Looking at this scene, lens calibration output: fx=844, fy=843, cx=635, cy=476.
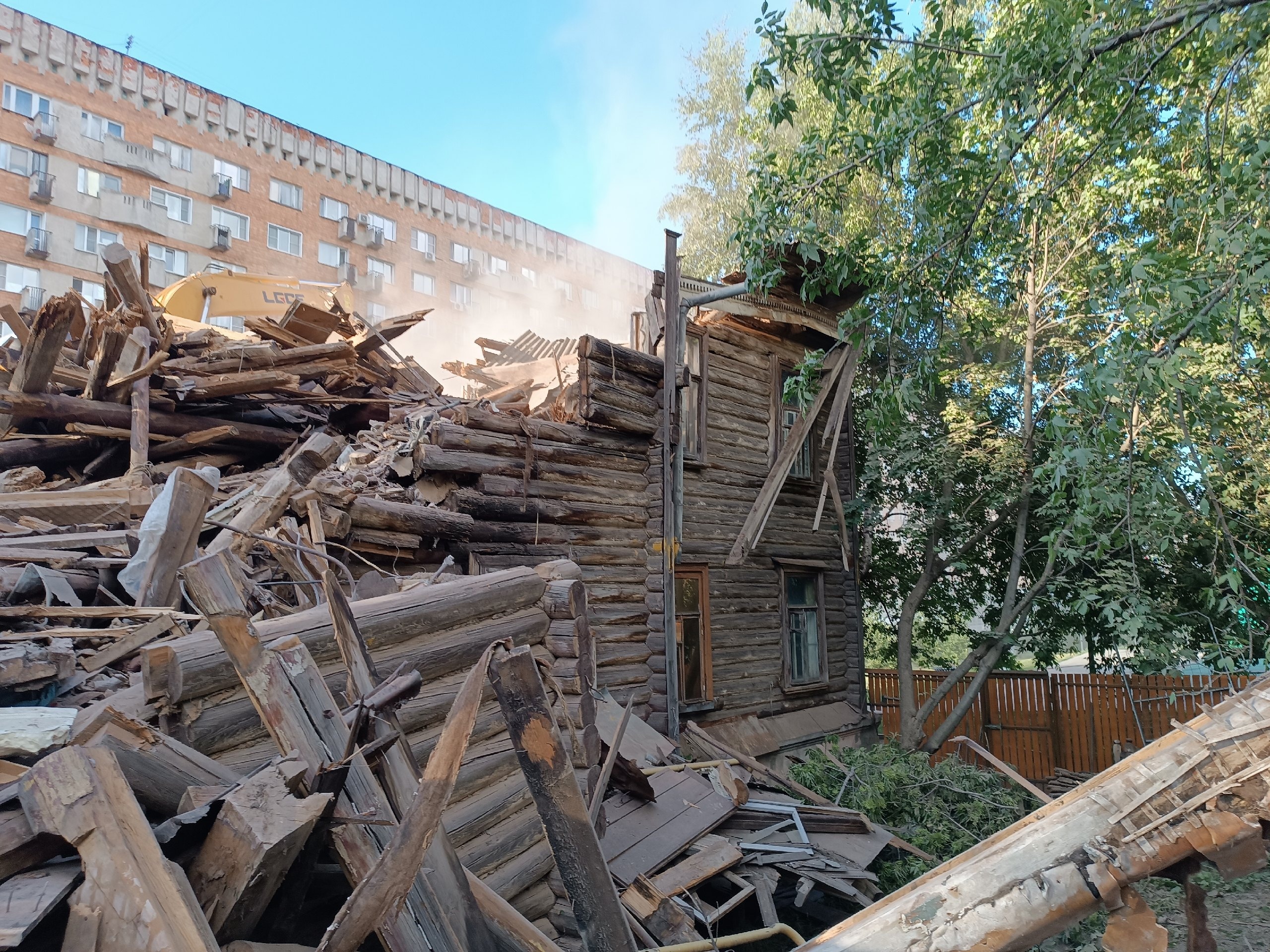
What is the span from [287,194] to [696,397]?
102 feet

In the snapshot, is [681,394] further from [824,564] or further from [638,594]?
[824,564]

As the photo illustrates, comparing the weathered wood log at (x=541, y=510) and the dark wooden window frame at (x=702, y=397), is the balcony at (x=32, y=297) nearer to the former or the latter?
the dark wooden window frame at (x=702, y=397)

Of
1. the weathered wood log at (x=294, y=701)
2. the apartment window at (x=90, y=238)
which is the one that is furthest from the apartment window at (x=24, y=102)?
the weathered wood log at (x=294, y=701)

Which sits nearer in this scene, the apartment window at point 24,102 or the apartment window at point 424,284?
the apartment window at point 24,102

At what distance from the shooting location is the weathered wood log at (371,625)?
3105mm

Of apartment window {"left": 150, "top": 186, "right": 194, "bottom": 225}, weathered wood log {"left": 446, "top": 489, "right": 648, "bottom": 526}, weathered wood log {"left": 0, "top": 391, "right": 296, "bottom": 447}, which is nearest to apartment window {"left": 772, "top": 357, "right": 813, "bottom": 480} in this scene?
weathered wood log {"left": 446, "top": 489, "right": 648, "bottom": 526}

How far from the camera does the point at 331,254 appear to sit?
38656mm

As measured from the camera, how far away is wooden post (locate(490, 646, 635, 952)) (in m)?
2.49

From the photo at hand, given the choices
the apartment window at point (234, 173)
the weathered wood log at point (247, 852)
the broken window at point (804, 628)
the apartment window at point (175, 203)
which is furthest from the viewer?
the apartment window at point (234, 173)

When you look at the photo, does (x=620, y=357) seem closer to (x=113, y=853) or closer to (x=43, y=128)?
(x=113, y=853)

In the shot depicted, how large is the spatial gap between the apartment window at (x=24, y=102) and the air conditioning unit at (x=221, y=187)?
5674 mm

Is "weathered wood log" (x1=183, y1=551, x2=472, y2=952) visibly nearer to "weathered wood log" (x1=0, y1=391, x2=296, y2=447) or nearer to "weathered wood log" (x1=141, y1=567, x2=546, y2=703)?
"weathered wood log" (x1=141, y1=567, x2=546, y2=703)

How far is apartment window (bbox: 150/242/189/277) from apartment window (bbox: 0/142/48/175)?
4.23 m

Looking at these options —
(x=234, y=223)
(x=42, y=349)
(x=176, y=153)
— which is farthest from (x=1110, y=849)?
(x=234, y=223)
